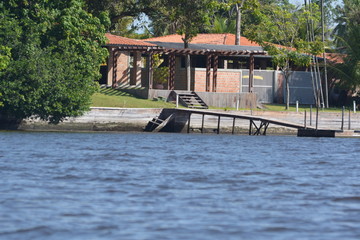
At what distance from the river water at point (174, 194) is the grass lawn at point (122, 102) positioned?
15.8 m

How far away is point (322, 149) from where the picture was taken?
114 ft

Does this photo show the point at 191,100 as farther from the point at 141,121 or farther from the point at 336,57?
the point at 336,57

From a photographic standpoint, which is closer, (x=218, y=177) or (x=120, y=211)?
(x=120, y=211)

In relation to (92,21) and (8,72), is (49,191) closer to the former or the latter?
(8,72)

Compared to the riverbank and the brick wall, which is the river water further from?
the brick wall

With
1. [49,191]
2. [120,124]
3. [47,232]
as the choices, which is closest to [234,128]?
[120,124]

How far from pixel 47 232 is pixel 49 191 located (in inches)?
174

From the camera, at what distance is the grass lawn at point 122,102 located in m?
46.2

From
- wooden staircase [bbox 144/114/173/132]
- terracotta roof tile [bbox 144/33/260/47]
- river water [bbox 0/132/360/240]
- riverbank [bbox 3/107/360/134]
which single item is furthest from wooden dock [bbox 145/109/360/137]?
terracotta roof tile [bbox 144/33/260/47]

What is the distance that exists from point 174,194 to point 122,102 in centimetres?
3062

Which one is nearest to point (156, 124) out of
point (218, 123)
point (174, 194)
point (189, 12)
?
point (218, 123)

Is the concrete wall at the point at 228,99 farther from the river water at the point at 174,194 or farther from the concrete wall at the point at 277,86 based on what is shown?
the river water at the point at 174,194

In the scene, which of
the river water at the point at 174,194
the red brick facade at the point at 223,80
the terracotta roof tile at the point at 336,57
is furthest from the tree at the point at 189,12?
the river water at the point at 174,194

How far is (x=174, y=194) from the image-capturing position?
54.5 feet
